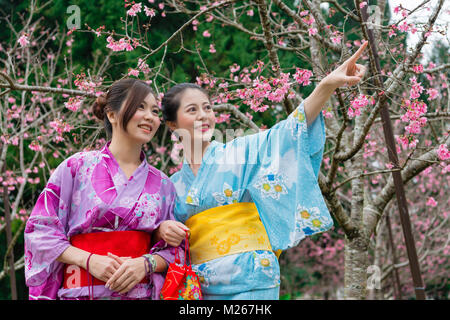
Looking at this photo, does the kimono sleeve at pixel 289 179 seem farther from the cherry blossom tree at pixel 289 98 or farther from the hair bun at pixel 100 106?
the cherry blossom tree at pixel 289 98

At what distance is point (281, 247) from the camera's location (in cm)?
201

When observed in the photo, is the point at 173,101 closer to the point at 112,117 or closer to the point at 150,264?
the point at 112,117

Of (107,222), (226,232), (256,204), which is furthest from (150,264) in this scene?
(256,204)

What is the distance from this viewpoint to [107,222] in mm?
1891

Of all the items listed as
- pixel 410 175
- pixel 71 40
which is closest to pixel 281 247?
pixel 410 175

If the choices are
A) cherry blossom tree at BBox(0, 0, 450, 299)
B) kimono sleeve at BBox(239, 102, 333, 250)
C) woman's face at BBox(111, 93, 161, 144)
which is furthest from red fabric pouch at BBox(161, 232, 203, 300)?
cherry blossom tree at BBox(0, 0, 450, 299)

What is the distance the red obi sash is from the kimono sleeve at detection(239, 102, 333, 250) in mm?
569

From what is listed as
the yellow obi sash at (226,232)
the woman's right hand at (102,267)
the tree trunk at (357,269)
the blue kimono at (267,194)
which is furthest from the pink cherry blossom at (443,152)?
the woman's right hand at (102,267)

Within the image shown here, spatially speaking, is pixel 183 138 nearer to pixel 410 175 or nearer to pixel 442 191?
pixel 410 175

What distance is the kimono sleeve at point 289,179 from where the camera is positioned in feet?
6.27

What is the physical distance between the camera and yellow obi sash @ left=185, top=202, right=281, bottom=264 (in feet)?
6.43

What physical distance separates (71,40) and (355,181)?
4.94 metres

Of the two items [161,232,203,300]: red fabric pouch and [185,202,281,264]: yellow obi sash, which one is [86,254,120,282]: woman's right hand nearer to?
[161,232,203,300]: red fabric pouch

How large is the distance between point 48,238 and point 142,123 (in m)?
0.65
